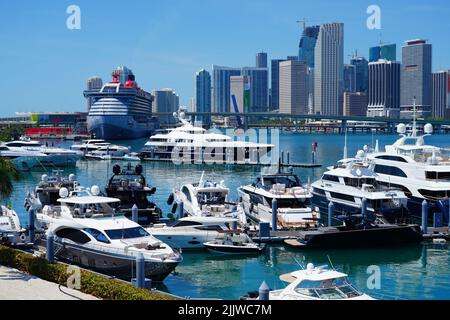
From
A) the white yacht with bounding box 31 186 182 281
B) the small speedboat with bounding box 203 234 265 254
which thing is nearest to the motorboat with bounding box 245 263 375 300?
the white yacht with bounding box 31 186 182 281

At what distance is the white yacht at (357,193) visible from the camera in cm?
2501

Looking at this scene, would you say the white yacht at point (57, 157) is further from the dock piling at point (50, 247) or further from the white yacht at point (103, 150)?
the dock piling at point (50, 247)

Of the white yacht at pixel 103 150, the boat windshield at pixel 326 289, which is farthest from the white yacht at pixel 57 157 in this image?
the boat windshield at pixel 326 289

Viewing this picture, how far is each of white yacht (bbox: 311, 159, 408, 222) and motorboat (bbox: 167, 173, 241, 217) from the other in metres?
4.61

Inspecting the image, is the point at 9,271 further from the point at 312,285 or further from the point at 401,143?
the point at 401,143

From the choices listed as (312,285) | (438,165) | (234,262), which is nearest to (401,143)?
(438,165)

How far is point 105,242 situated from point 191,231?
448 cm

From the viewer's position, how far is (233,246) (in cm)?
2069

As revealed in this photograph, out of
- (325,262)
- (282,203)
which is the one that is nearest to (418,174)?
(282,203)

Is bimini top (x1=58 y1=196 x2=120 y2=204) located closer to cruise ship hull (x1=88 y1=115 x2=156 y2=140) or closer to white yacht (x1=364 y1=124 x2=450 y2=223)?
white yacht (x1=364 y1=124 x2=450 y2=223)

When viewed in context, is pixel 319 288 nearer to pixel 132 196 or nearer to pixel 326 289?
pixel 326 289
